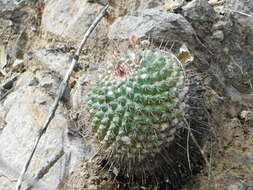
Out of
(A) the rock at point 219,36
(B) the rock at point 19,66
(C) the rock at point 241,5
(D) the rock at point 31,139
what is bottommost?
(D) the rock at point 31,139

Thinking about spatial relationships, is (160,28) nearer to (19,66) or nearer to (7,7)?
(19,66)

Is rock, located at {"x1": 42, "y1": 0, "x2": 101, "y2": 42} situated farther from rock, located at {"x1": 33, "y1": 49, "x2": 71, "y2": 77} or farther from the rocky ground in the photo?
rock, located at {"x1": 33, "y1": 49, "x2": 71, "y2": 77}

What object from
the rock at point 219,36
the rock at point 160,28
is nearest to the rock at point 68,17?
the rock at point 160,28

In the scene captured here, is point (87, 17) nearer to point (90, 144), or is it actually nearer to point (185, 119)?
point (90, 144)

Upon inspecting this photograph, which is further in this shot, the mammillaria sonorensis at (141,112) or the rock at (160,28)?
the rock at (160,28)

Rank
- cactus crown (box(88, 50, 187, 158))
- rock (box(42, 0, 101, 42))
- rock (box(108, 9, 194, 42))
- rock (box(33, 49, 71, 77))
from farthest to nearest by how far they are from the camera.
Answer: rock (box(42, 0, 101, 42))
rock (box(33, 49, 71, 77))
rock (box(108, 9, 194, 42))
cactus crown (box(88, 50, 187, 158))

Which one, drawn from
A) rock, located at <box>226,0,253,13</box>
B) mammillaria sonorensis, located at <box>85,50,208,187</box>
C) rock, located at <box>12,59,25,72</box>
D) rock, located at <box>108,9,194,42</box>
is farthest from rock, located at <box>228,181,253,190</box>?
rock, located at <box>12,59,25,72</box>

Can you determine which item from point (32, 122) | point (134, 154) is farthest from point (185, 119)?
point (32, 122)

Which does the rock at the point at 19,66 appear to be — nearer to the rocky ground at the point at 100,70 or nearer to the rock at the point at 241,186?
the rocky ground at the point at 100,70

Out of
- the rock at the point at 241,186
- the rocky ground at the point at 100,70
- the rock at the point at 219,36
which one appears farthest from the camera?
the rock at the point at 219,36
